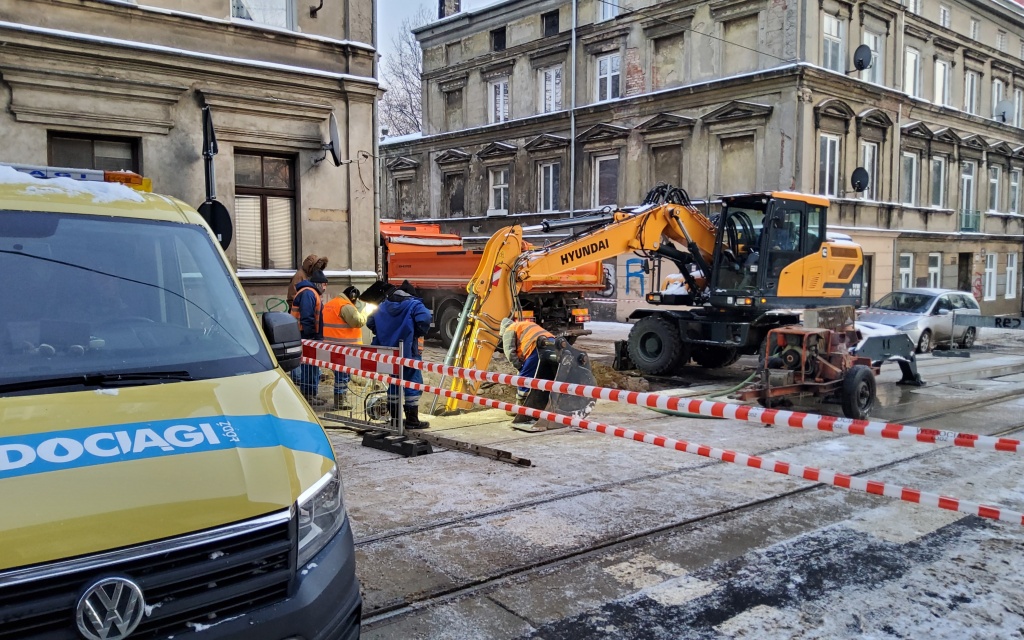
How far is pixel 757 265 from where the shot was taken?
11.7m

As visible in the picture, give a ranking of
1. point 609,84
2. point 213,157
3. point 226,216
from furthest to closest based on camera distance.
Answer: point 609,84 < point 213,157 < point 226,216

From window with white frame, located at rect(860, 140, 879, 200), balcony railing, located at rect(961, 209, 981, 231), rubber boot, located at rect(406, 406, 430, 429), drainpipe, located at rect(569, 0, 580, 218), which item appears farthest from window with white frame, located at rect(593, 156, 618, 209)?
rubber boot, located at rect(406, 406, 430, 429)

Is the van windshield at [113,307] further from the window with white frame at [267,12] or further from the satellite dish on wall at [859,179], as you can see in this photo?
the satellite dish on wall at [859,179]

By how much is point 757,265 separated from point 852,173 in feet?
44.2

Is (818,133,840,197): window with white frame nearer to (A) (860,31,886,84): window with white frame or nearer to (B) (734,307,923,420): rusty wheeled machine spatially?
(A) (860,31,886,84): window with white frame

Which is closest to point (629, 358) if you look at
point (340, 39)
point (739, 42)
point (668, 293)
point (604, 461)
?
point (668, 293)

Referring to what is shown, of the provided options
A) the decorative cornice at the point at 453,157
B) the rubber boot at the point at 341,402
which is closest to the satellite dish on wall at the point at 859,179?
the decorative cornice at the point at 453,157

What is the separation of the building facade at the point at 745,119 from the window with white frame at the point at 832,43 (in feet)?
0.22

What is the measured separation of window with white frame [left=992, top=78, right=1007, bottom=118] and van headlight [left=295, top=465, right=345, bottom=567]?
34664 mm

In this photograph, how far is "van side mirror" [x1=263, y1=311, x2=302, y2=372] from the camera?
12.2ft

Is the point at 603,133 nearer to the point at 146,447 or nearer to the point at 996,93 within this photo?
the point at 996,93

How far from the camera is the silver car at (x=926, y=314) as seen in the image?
1766 centimetres

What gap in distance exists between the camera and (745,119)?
72.7 feet

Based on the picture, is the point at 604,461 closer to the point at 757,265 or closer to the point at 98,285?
the point at 98,285
